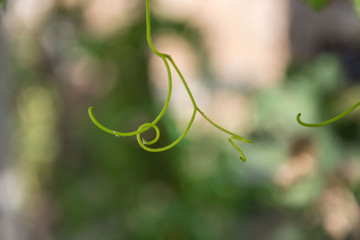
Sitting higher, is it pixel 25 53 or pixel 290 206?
pixel 25 53

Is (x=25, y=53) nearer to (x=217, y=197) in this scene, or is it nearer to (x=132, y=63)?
(x=132, y=63)

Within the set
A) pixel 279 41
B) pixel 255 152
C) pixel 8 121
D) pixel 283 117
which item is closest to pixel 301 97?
pixel 283 117

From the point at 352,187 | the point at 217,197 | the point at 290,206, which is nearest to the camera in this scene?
the point at 352,187

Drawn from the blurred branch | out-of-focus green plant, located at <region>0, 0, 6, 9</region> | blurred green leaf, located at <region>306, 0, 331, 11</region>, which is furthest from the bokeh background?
out-of-focus green plant, located at <region>0, 0, 6, 9</region>

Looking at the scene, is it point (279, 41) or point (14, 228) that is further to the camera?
point (279, 41)

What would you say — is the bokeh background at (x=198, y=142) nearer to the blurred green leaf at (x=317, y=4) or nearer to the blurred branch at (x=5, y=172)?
the blurred branch at (x=5, y=172)

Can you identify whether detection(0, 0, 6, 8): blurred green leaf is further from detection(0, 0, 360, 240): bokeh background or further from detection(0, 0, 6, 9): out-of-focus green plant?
detection(0, 0, 360, 240): bokeh background

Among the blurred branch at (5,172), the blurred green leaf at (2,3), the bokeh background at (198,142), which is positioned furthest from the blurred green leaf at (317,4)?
the blurred branch at (5,172)

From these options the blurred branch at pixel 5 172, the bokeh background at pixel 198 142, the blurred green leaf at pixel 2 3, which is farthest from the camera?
the blurred branch at pixel 5 172

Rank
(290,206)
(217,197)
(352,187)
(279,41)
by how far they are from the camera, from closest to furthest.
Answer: (352,187), (290,206), (217,197), (279,41)
